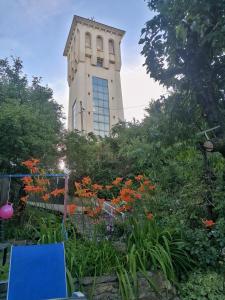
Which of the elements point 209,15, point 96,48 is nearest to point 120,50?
point 96,48

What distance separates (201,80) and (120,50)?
29.2 metres

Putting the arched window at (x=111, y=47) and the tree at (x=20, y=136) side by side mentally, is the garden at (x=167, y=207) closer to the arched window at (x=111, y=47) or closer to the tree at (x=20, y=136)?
the tree at (x=20, y=136)

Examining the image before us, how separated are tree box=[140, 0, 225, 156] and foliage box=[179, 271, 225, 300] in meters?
1.74

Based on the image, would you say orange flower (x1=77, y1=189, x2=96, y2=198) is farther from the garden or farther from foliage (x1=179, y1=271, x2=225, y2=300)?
foliage (x1=179, y1=271, x2=225, y2=300)

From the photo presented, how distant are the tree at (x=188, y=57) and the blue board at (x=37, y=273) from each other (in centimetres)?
271

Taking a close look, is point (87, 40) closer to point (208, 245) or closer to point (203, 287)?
point (208, 245)

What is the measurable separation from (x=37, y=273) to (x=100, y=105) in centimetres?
2571

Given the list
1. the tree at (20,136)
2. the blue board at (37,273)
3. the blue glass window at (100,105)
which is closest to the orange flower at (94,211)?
the blue board at (37,273)

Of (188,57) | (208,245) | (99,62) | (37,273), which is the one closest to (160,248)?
(208,245)

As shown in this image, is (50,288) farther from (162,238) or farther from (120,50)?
(120,50)

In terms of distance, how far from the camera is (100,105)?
2788 cm

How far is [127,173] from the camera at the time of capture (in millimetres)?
11547

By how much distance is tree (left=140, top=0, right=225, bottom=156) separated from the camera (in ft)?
10.4

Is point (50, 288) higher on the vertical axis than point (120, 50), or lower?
lower
